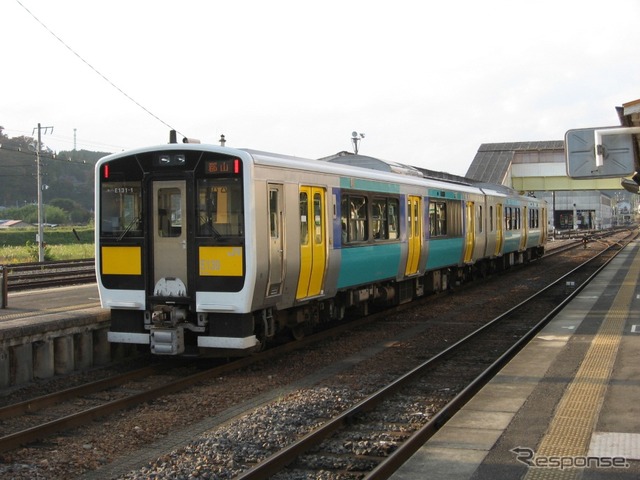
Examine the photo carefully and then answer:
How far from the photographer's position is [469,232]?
20.9 m

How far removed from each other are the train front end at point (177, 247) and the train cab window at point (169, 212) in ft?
0.04

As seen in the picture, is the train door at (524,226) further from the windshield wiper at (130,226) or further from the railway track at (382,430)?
the windshield wiper at (130,226)

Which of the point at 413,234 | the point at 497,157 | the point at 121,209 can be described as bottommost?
the point at 413,234

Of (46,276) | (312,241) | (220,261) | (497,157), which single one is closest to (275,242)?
(220,261)

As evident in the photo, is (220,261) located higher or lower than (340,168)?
lower

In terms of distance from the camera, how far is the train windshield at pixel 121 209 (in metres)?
10.4

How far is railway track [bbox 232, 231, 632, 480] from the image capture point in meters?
6.14

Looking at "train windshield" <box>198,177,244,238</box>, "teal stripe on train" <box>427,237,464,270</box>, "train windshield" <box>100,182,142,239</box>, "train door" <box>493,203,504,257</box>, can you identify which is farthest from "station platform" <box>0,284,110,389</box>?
"train door" <box>493,203,504,257</box>

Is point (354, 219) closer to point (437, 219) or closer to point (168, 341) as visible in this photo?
point (168, 341)

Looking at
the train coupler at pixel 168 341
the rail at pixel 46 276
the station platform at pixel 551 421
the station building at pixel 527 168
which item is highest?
the station building at pixel 527 168

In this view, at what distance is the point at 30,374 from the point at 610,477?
Result: 23.3ft

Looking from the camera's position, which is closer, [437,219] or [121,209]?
[121,209]

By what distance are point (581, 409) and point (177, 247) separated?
5.37m

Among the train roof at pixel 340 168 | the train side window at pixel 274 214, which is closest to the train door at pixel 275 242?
the train side window at pixel 274 214
